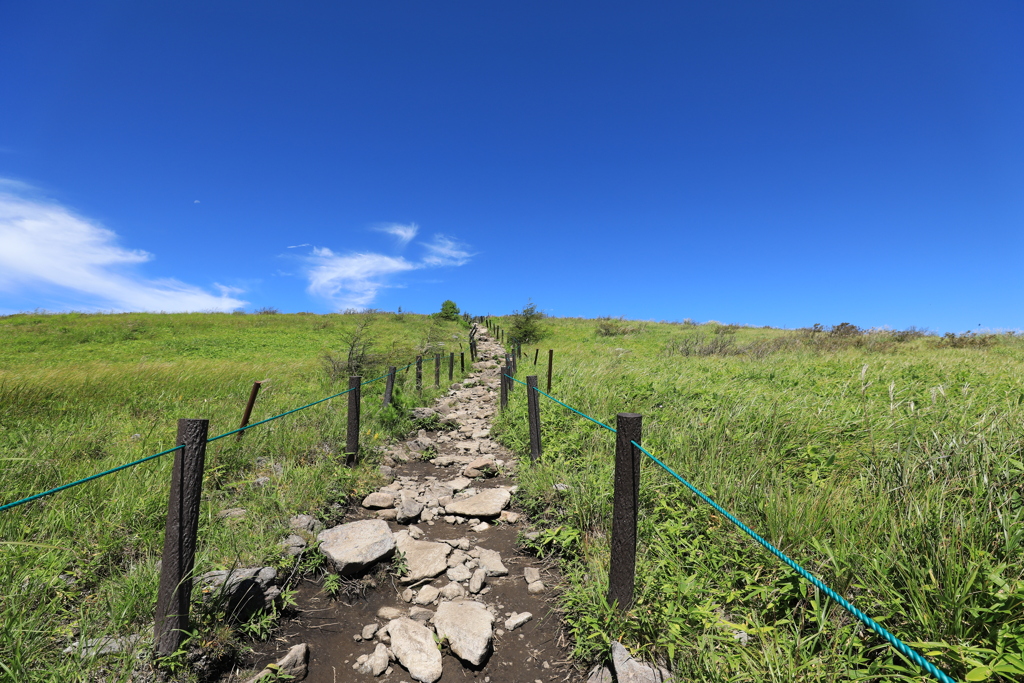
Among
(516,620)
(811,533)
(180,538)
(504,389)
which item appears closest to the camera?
(180,538)

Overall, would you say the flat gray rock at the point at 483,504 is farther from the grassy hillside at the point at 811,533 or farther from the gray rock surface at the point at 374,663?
the gray rock surface at the point at 374,663

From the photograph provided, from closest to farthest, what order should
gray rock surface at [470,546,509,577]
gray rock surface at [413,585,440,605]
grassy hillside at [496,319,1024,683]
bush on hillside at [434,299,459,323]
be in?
grassy hillside at [496,319,1024,683] < gray rock surface at [413,585,440,605] < gray rock surface at [470,546,509,577] < bush on hillside at [434,299,459,323]

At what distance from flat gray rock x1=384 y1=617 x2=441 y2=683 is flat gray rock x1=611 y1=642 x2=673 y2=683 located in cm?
115

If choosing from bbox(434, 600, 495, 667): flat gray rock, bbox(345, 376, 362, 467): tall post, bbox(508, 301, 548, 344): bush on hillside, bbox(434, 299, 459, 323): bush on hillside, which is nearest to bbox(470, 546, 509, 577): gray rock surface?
bbox(434, 600, 495, 667): flat gray rock

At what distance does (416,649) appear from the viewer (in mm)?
2764

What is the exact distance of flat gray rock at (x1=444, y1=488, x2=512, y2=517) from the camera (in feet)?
15.3

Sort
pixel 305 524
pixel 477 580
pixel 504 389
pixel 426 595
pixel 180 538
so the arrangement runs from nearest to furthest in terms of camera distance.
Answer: pixel 180 538
pixel 426 595
pixel 477 580
pixel 305 524
pixel 504 389

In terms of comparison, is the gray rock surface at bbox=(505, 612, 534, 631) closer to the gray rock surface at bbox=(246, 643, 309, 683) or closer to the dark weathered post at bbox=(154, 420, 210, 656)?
the gray rock surface at bbox=(246, 643, 309, 683)

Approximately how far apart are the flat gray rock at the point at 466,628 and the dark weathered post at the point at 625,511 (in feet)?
3.10

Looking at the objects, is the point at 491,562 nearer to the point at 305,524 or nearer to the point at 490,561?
the point at 490,561

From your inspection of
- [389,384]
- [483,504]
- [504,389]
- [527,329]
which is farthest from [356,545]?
[527,329]

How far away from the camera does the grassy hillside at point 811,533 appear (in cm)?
209

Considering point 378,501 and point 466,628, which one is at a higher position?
point 378,501

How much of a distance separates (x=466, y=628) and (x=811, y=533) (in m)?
2.54
